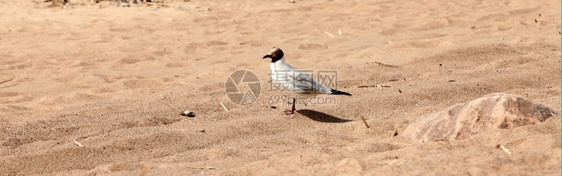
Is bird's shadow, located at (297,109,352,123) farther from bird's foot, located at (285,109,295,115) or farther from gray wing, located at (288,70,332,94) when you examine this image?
gray wing, located at (288,70,332,94)

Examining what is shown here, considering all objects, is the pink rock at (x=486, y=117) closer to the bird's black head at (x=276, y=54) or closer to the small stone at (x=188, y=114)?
the bird's black head at (x=276, y=54)

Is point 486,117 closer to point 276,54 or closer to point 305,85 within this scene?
point 305,85

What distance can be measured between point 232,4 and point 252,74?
5449 mm

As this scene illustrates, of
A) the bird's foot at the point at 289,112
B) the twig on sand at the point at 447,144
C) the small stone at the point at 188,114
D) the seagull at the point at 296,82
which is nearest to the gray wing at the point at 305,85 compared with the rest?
the seagull at the point at 296,82

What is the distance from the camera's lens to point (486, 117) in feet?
12.8

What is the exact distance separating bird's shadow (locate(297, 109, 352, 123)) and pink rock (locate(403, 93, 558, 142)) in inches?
46.2

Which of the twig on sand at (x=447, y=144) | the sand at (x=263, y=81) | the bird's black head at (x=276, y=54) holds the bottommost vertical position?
the sand at (x=263, y=81)

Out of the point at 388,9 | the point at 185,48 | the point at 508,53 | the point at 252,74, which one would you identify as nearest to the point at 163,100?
the point at 252,74

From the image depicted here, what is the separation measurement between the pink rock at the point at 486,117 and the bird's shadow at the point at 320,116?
3.85ft

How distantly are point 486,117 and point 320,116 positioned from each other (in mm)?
1754

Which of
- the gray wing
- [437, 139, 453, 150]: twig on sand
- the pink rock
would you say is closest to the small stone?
the gray wing

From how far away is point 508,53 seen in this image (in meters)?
7.23

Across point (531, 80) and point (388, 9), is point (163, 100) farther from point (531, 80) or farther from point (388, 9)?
point (388, 9)

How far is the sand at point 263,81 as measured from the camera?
369 cm
